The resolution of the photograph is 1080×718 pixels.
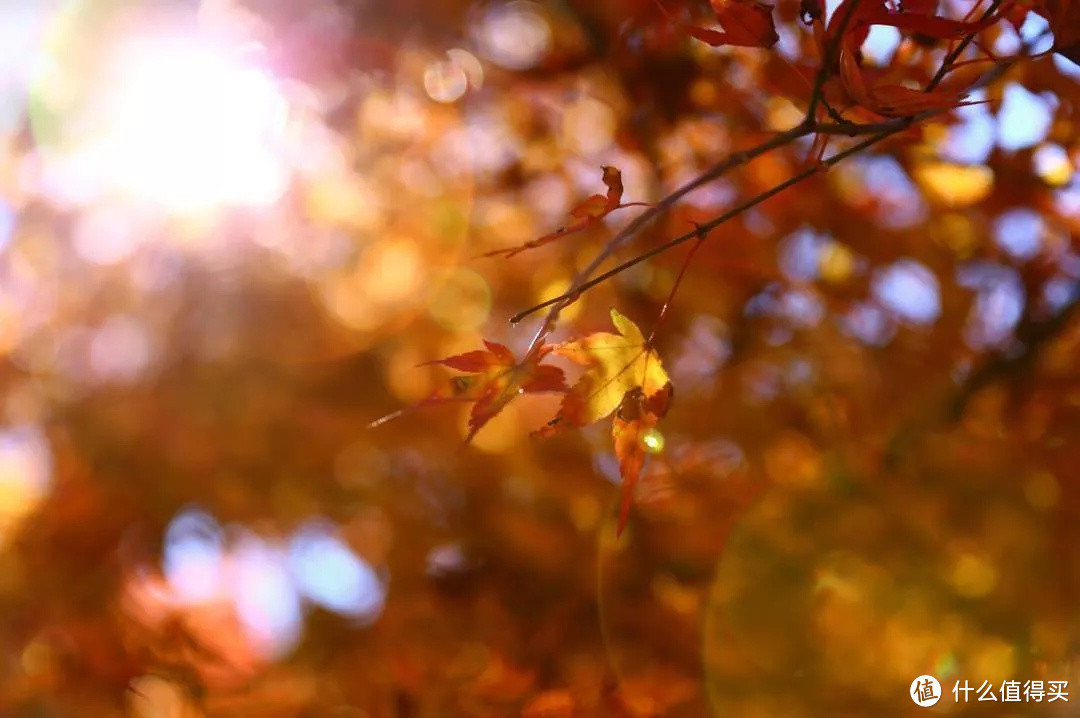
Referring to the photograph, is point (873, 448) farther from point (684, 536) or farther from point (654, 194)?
point (654, 194)

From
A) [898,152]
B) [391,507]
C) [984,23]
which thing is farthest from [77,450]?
[984,23]

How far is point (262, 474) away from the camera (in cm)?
363

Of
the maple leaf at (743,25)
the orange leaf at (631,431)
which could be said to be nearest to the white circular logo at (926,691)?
the orange leaf at (631,431)

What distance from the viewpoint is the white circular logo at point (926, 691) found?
239 centimetres

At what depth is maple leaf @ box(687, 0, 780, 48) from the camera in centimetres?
102

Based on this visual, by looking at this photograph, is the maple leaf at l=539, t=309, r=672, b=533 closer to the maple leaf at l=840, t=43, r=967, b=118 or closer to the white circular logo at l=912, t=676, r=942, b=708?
the maple leaf at l=840, t=43, r=967, b=118

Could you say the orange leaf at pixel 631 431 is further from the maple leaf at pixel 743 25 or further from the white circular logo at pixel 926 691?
the white circular logo at pixel 926 691

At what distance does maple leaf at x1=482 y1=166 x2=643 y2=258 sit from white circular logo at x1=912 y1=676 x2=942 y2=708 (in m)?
2.01

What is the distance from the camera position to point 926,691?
242cm

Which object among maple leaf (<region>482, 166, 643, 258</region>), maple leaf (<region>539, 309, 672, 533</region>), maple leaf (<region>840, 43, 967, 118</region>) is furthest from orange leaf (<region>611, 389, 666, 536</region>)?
maple leaf (<region>840, 43, 967, 118</region>)

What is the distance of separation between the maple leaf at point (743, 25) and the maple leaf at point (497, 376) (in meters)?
0.45

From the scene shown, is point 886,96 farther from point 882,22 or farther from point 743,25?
point 743,25

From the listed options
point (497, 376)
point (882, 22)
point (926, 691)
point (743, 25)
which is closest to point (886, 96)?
point (882, 22)

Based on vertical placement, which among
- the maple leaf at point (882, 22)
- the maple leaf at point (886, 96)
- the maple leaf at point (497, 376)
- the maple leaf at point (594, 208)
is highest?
the maple leaf at point (882, 22)
